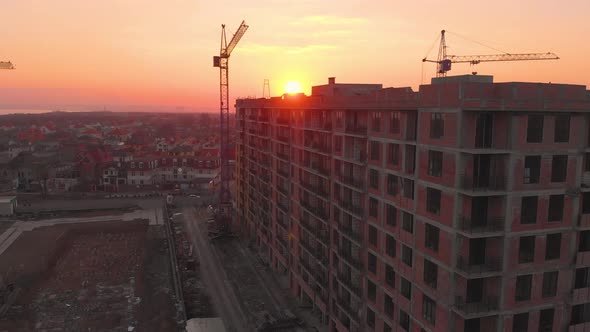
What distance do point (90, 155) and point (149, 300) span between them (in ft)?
292

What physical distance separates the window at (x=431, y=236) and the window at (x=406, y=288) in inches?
174

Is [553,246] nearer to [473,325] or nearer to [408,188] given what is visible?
[473,325]

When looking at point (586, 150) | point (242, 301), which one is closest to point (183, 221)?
point (242, 301)

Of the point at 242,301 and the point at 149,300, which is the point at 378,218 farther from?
the point at 149,300

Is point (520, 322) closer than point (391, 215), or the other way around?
point (520, 322)

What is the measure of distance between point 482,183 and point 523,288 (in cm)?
791

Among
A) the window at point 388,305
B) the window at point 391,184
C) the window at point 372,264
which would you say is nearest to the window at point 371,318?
the window at point 388,305

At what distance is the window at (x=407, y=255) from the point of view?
33000 millimetres

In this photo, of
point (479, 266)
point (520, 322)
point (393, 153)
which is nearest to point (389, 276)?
point (479, 266)

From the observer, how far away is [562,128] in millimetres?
28281

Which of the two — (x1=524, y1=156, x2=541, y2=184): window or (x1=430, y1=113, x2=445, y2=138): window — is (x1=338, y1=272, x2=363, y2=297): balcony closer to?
(x1=430, y1=113, x2=445, y2=138): window

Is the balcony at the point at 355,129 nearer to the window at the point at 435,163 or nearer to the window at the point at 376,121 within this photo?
the window at the point at 376,121

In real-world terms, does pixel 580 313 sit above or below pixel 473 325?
below

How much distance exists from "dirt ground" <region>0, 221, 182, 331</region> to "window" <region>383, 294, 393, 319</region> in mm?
23348
